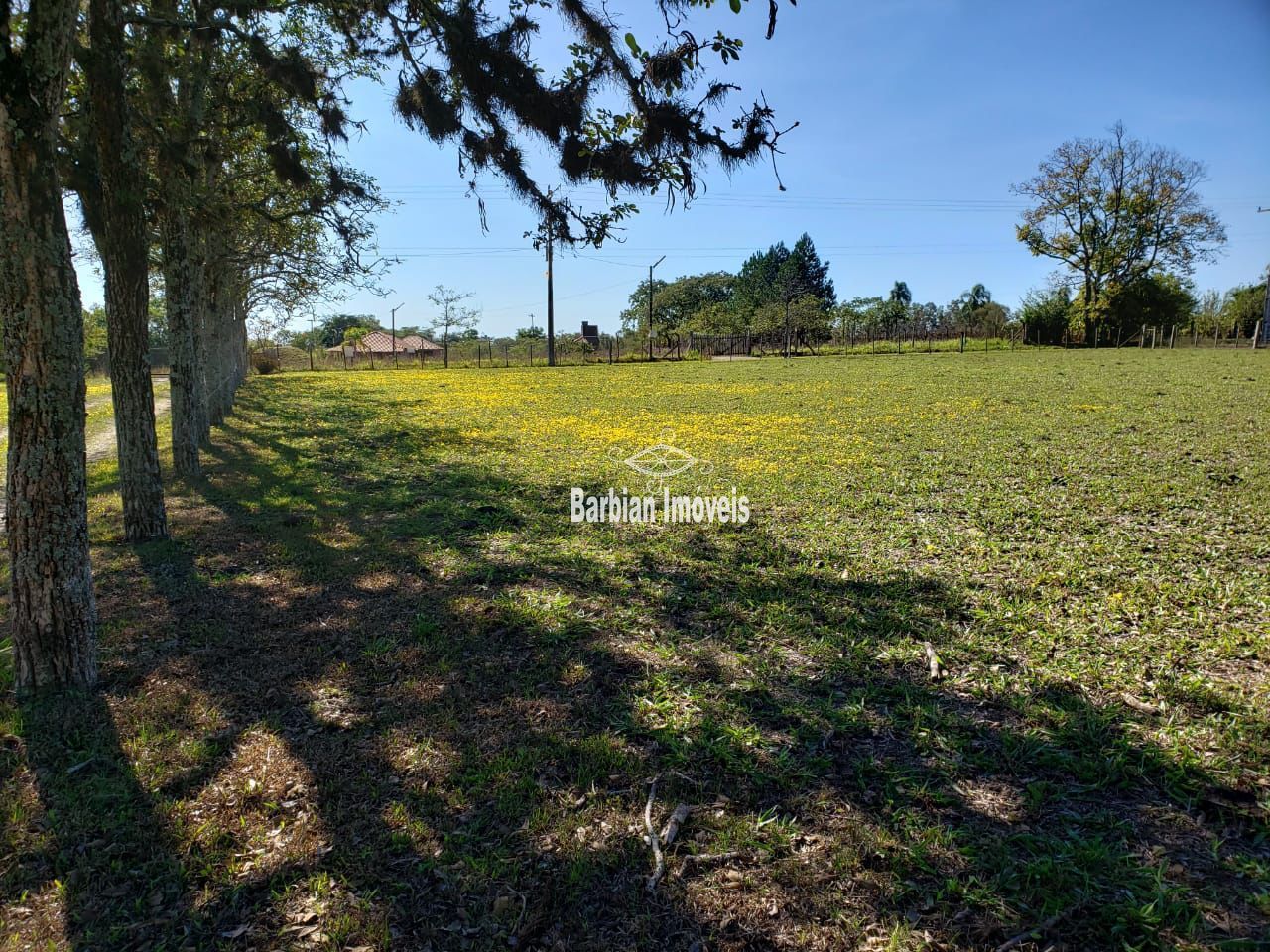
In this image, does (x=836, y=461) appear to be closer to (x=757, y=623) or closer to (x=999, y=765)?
(x=757, y=623)

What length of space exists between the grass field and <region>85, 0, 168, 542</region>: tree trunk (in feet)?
1.83

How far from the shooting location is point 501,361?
38.6 meters

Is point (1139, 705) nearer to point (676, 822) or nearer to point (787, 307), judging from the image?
point (676, 822)

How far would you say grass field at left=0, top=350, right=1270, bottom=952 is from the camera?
6.24ft

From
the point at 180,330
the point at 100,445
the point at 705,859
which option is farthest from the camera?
the point at 100,445

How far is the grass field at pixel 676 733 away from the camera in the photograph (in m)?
1.90

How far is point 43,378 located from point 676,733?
306 centimetres

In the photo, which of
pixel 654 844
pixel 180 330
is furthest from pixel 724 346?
pixel 654 844

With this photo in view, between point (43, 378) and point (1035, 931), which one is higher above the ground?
point (43, 378)

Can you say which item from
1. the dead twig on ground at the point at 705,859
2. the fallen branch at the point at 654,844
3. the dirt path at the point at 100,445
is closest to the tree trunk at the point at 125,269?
the fallen branch at the point at 654,844

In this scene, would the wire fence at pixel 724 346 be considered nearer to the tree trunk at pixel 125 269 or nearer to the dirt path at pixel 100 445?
the dirt path at pixel 100 445

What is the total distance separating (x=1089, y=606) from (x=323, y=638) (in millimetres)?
4369

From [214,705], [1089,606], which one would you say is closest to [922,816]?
[1089,606]

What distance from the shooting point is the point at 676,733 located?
2770mm
